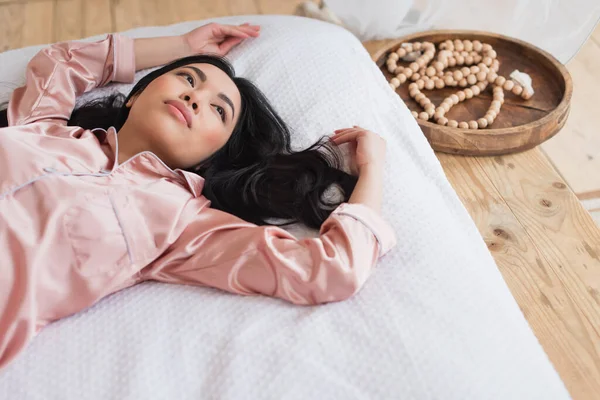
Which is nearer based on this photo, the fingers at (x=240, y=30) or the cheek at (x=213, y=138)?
the cheek at (x=213, y=138)

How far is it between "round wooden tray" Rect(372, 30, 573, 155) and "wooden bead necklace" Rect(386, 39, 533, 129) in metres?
0.02

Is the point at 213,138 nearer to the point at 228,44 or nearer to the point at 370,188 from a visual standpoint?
the point at 370,188

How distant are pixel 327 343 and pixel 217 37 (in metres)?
0.84

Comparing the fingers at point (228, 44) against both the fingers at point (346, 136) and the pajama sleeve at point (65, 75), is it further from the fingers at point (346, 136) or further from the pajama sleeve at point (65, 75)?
the fingers at point (346, 136)

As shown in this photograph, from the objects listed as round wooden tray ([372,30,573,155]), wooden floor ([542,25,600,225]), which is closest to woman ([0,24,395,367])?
round wooden tray ([372,30,573,155])

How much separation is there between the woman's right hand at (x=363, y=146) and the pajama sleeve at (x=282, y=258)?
0.47 ft

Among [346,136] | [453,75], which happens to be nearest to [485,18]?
[453,75]

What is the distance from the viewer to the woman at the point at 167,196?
86cm

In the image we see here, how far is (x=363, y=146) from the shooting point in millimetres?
1061

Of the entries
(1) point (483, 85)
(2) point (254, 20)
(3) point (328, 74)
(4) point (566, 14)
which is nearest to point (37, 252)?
(3) point (328, 74)

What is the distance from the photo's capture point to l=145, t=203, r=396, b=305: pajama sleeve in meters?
0.85

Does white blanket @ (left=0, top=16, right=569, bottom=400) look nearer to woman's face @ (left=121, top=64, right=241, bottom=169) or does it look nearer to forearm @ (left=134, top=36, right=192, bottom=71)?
woman's face @ (left=121, top=64, right=241, bottom=169)

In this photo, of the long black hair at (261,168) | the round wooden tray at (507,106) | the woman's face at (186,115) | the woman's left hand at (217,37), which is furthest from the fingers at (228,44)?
the round wooden tray at (507,106)

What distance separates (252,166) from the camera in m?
1.09
